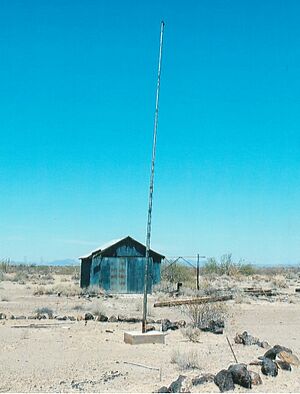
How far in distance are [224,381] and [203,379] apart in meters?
0.46

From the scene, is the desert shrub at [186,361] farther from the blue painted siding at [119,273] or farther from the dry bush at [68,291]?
the dry bush at [68,291]

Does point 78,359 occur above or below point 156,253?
below

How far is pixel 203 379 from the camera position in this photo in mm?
10094

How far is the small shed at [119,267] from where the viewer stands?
123 feet

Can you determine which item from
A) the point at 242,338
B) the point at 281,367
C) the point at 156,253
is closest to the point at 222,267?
the point at 156,253

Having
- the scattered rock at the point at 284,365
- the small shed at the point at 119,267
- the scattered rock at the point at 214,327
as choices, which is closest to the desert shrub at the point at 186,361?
the scattered rock at the point at 284,365

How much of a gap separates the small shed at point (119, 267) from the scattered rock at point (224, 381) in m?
27.7

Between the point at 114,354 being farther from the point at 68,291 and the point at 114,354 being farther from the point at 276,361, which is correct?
the point at 68,291

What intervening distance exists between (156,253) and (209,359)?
26.3 m

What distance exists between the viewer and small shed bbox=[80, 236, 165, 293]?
37531mm

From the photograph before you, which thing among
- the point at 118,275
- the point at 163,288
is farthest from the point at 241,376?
the point at 163,288

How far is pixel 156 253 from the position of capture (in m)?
39.2

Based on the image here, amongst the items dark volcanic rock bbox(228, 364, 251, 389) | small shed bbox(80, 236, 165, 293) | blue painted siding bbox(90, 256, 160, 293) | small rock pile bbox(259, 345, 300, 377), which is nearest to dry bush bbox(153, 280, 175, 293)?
small shed bbox(80, 236, 165, 293)

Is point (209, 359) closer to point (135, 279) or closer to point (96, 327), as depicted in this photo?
point (96, 327)
